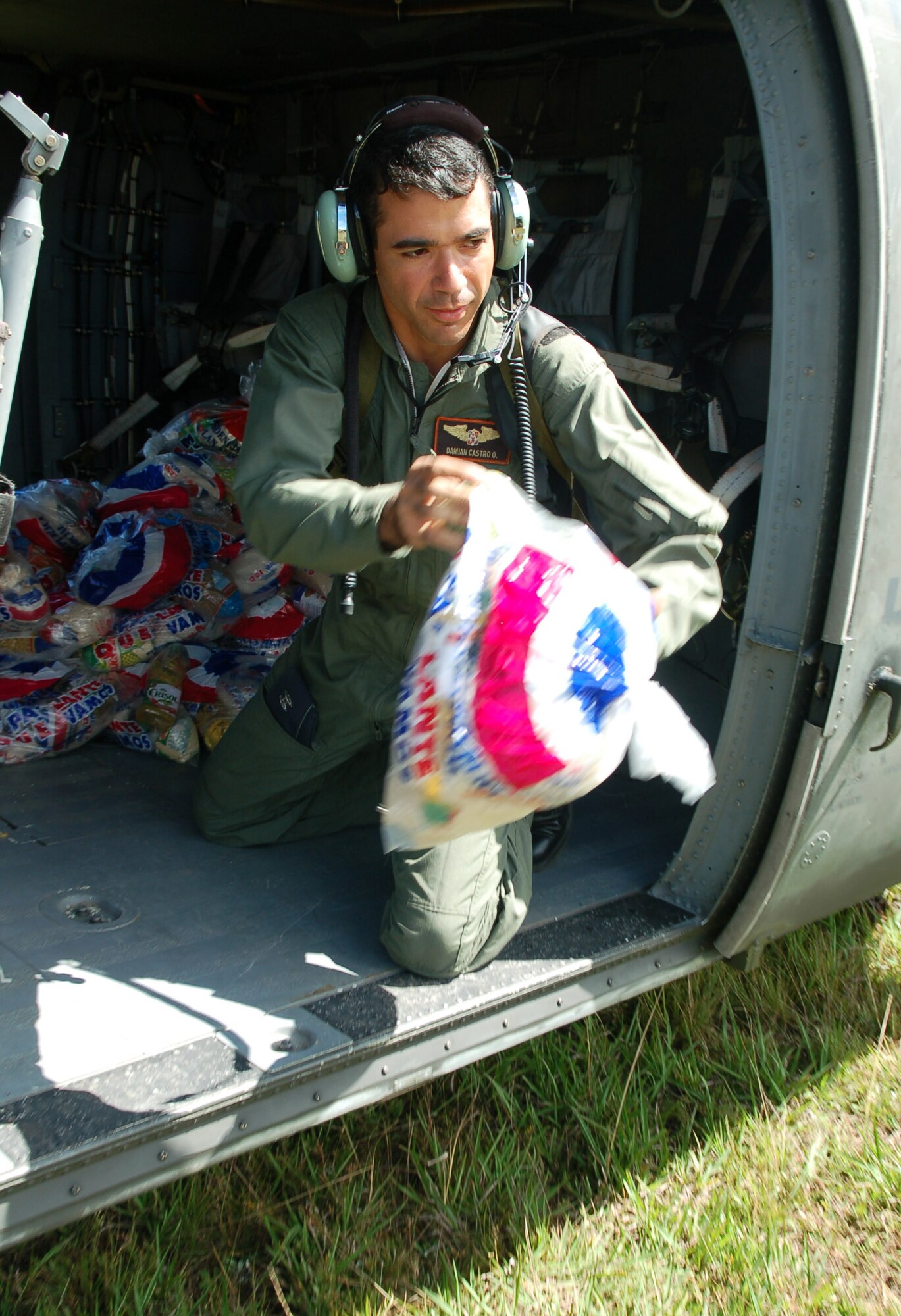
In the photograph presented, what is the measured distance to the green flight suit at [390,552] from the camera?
1927 millimetres

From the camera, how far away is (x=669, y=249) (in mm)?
3932

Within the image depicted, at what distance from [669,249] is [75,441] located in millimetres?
2706

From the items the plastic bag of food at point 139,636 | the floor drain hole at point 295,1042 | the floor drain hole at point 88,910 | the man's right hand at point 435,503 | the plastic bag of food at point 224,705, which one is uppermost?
the man's right hand at point 435,503

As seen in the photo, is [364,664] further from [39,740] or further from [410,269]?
[39,740]

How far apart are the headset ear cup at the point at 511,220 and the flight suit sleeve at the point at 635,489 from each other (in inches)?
7.5

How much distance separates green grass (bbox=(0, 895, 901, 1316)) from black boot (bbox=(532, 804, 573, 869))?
41 cm

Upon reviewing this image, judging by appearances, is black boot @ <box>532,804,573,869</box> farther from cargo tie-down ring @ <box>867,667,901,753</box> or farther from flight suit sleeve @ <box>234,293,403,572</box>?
flight suit sleeve @ <box>234,293,403,572</box>

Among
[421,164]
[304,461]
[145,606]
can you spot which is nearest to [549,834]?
[304,461]

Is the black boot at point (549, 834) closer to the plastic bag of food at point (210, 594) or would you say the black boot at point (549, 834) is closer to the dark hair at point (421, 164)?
the plastic bag of food at point (210, 594)

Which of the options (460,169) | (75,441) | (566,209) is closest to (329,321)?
(460,169)

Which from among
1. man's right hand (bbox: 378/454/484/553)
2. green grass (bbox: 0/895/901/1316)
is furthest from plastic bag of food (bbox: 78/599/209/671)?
man's right hand (bbox: 378/454/484/553)

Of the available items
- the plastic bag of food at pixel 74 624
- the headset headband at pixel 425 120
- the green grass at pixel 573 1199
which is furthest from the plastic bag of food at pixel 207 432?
the green grass at pixel 573 1199

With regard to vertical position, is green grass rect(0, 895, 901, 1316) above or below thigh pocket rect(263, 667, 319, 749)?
below

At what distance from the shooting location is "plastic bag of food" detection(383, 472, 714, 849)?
1.51 m
